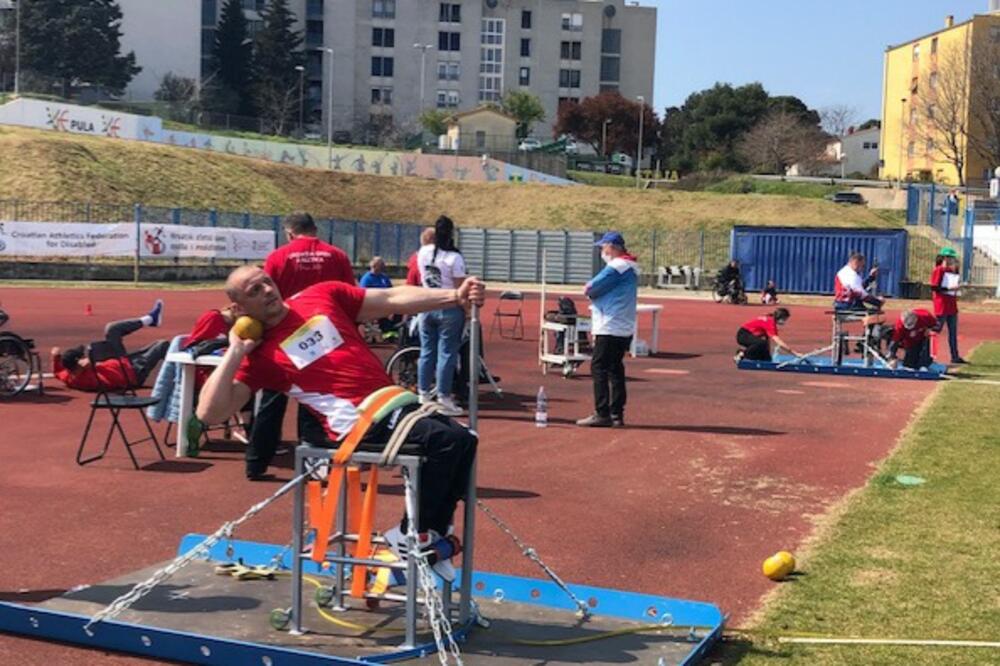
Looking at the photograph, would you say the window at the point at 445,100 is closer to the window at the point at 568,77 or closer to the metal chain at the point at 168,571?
the window at the point at 568,77

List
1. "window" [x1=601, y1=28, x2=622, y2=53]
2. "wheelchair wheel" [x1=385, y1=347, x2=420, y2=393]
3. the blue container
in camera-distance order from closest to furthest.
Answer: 1. "wheelchair wheel" [x1=385, y1=347, x2=420, y2=393]
2. the blue container
3. "window" [x1=601, y1=28, x2=622, y2=53]

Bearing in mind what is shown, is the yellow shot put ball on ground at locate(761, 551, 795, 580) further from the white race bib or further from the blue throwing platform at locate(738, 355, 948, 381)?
the blue throwing platform at locate(738, 355, 948, 381)

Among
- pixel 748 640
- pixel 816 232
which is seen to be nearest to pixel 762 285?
pixel 816 232

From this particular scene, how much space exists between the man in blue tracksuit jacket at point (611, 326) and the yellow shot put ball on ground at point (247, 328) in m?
7.35

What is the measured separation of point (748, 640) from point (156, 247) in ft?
118

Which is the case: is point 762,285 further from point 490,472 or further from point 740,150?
point 740,150

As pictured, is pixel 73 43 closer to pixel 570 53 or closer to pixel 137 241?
pixel 570 53

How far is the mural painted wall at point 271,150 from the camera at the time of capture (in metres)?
61.7

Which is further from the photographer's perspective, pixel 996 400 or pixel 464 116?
pixel 464 116

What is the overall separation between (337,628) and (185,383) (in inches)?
218

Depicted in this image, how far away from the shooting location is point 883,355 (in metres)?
20.6

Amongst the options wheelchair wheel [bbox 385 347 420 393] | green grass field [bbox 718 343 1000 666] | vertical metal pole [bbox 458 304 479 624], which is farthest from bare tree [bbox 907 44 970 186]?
vertical metal pole [bbox 458 304 479 624]

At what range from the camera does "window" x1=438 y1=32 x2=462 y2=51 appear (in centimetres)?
11206

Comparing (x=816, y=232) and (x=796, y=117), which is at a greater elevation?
(x=796, y=117)
